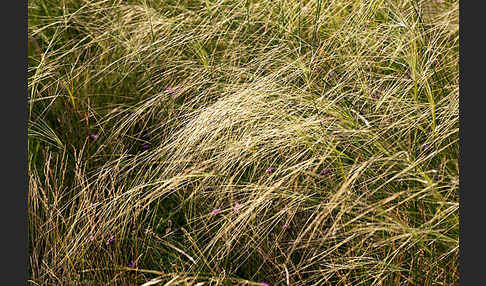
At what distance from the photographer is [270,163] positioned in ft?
5.35

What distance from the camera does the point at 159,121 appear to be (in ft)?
6.43

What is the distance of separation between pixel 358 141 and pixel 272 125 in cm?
22

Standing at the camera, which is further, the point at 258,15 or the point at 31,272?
the point at 258,15

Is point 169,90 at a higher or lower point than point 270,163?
higher

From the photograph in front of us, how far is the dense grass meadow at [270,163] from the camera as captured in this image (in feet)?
4.52

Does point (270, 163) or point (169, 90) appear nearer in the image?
point (270, 163)

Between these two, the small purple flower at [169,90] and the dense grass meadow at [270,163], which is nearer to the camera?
the dense grass meadow at [270,163]

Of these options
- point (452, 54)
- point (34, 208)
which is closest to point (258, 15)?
point (452, 54)

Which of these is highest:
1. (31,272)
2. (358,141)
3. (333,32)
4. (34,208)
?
(333,32)

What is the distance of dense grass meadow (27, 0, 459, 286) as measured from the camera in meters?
1.38

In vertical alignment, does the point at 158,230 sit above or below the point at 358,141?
below

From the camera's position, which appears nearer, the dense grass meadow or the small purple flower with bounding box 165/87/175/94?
the dense grass meadow

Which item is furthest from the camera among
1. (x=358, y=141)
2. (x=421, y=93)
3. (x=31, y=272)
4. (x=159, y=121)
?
(x=159, y=121)

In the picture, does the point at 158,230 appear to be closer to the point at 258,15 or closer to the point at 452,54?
the point at 258,15
